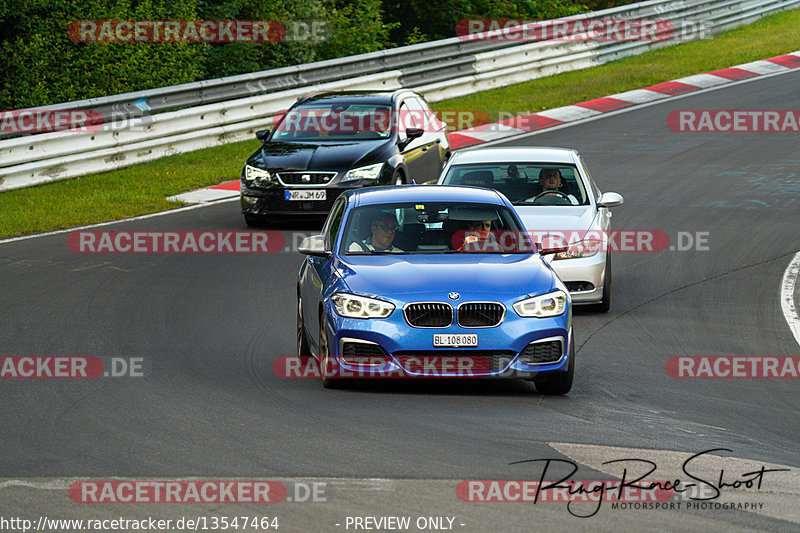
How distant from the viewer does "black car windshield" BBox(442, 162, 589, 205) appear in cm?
1391

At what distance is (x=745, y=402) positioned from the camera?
9359 millimetres

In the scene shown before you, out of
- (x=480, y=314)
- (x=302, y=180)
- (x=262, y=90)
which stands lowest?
(x=302, y=180)

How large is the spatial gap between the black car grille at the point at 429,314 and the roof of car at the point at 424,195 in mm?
1627

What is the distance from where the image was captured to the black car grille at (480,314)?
906 centimetres

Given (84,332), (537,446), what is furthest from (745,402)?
(84,332)

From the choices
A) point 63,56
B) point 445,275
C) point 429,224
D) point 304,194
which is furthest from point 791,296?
point 63,56

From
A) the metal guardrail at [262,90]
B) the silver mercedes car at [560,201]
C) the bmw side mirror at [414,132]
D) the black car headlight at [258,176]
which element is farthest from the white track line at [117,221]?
the silver mercedes car at [560,201]

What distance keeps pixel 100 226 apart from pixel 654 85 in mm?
16206

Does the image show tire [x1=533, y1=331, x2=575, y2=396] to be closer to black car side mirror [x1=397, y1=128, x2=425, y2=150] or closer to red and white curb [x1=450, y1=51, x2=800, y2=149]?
black car side mirror [x1=397, y1=128, x2=425, y2=150]

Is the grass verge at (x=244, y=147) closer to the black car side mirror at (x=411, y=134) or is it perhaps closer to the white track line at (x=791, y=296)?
the black car side mirror at (x=411, y=134)

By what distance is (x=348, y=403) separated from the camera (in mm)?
8914

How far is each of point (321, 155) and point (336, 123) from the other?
130 centimetres

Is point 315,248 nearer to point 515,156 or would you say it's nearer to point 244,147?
point 515,156

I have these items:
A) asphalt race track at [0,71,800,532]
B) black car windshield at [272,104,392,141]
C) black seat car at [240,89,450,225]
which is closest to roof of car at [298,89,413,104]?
black seat car at [240,89,450,225]
